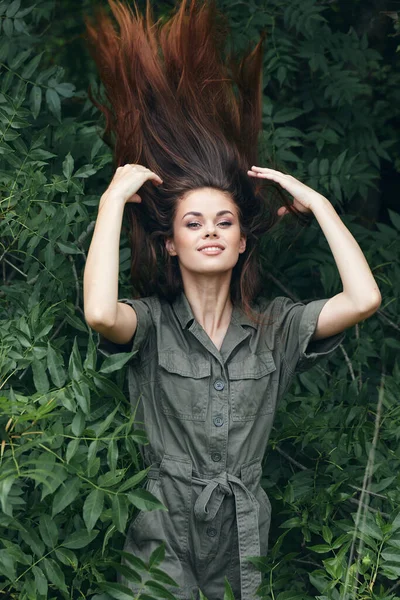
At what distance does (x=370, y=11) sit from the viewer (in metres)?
4.06

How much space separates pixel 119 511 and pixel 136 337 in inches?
19.6

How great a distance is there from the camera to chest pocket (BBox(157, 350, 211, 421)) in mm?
2670

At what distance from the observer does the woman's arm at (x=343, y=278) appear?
8.58ft

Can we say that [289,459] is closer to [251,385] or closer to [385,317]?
[251,385]

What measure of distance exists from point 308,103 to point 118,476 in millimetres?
1923

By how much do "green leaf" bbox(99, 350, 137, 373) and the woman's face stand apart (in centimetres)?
34

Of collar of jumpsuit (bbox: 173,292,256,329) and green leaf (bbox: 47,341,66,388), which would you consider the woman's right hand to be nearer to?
collar of jumpsuit (bbox: 173,292,256,329)

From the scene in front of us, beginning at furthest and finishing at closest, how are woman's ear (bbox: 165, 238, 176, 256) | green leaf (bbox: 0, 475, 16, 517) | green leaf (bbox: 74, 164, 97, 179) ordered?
green leaf (bbox: 74, 164, 97, 179)
woman's ear (bbox: 165, 238, 176, 256)
green leaf (bbox: 0, 475, 16, 517)

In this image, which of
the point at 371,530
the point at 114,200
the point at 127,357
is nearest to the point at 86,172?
the point at 114,200

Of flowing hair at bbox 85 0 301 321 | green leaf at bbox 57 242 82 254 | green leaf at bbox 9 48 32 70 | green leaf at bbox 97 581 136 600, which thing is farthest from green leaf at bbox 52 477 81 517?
green leaf at bbox 9 48 32 70

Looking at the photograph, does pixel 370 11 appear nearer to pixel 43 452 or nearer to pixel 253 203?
pixel 253 203

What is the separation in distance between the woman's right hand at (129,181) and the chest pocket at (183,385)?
0.44m

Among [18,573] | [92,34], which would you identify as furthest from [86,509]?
[92,34]

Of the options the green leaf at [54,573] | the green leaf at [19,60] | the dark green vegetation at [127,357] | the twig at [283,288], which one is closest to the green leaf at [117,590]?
the dark green vegetation at [127,357]
